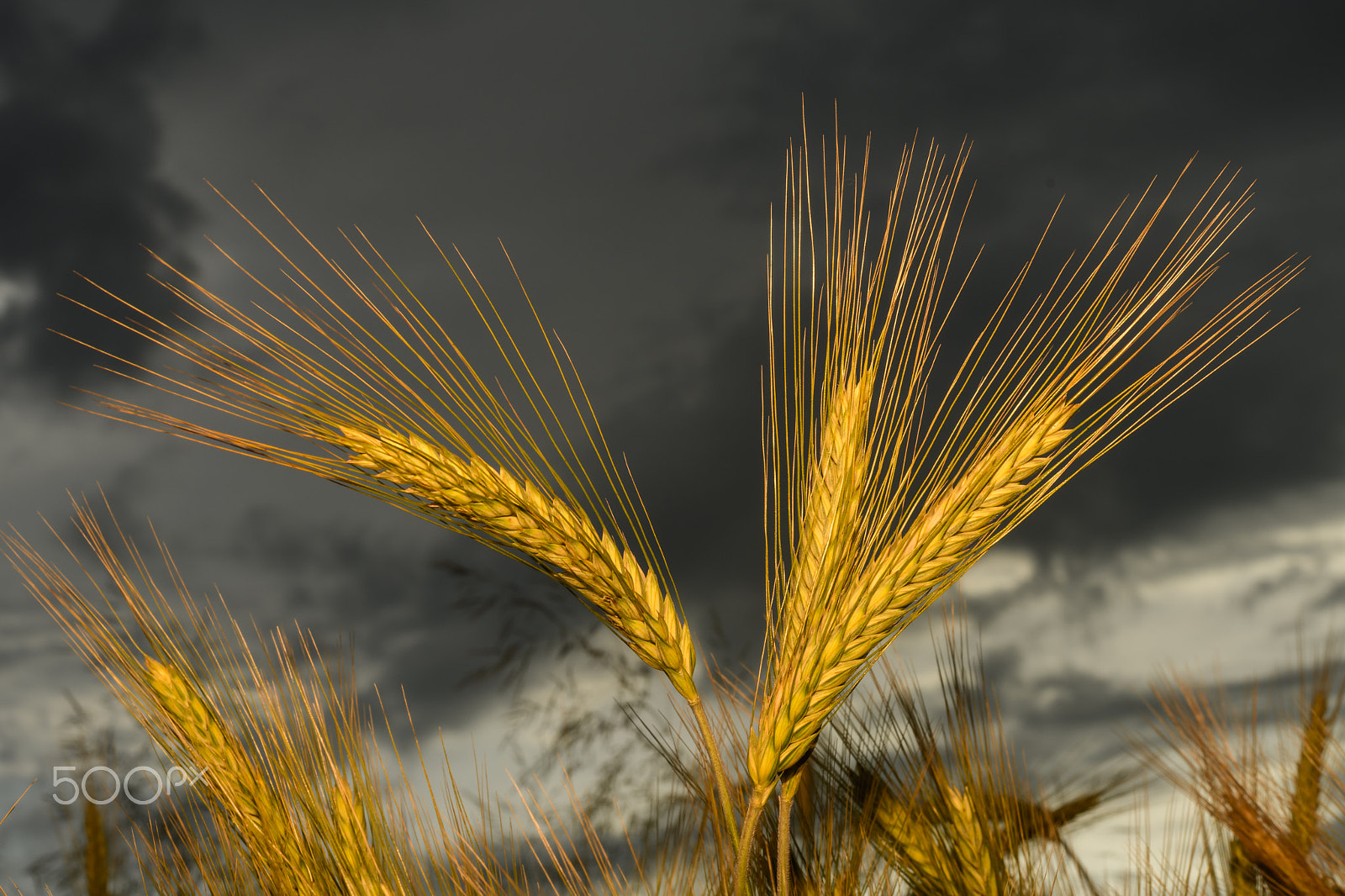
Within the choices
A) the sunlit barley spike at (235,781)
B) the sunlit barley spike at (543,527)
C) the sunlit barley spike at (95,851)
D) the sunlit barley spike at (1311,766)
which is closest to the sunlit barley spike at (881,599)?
the sunlit barley spike at (543,527)

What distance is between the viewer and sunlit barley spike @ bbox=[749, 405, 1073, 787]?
129 cm

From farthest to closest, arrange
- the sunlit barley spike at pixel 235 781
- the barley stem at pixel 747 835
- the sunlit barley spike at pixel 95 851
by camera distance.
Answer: the sunlit barley spike at pixel 95 851 < the sunlit barley spike at pixel 235 781 < the barley stem at pixel 747 835

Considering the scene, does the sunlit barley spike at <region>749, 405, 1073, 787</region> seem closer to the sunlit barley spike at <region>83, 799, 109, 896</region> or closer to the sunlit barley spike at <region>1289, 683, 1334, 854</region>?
the sunlit barley spike at <region>1289, 683, 1334, 854</region>

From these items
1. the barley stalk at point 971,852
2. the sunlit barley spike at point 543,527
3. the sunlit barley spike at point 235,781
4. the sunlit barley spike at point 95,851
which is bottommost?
the sunlit barley spike at point 95,851

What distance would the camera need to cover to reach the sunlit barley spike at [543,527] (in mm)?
1348

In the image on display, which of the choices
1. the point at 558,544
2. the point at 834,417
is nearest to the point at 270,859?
the point at 558,544

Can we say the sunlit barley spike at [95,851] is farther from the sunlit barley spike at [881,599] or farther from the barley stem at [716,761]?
the sunlit barley spike at [881,599]

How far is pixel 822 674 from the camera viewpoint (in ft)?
4.22

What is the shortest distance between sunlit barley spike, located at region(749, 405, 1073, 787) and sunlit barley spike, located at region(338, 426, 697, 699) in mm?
179

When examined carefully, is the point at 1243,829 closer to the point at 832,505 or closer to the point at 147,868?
the point at 832,505

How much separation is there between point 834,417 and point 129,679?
4.83ft

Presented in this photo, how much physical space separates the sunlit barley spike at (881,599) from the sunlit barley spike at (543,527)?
0.18 meters

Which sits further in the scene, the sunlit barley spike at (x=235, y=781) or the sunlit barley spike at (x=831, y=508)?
the sunlit barley spike at (x=235, y=781)

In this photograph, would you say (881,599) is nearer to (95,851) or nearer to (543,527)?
(543,527)
